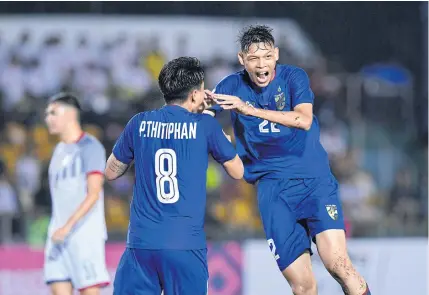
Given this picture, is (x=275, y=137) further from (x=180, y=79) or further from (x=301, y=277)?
(x=180, y=79)

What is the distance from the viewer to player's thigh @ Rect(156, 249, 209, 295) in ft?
17.7

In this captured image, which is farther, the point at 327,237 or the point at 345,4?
the point at 345,4

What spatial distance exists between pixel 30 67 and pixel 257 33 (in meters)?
8.27

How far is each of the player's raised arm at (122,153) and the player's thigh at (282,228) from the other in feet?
5.20

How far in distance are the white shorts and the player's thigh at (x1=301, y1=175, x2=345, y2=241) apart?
220 centimetres

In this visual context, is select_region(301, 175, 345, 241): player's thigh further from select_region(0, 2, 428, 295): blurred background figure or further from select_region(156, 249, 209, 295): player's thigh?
select_region(0, 2, 428, 295): blurred background figure

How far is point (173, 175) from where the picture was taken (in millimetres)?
5414

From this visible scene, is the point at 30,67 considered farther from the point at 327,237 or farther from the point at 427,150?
the point at 327,237

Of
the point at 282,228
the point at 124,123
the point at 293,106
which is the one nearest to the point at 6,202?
the point at 124,123

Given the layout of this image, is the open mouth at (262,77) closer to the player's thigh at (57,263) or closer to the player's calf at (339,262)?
the player's calf at (339,262)

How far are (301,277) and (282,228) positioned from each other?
1.31ft

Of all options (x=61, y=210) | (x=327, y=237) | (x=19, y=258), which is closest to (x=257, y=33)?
(x=327, y=237)

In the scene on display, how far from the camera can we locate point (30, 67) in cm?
1413

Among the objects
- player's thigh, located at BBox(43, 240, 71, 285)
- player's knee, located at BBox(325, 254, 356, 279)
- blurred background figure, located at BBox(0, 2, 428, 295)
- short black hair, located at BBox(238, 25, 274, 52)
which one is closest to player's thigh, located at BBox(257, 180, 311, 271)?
player's knee, located at BBox(325, 254, 356, 279)
